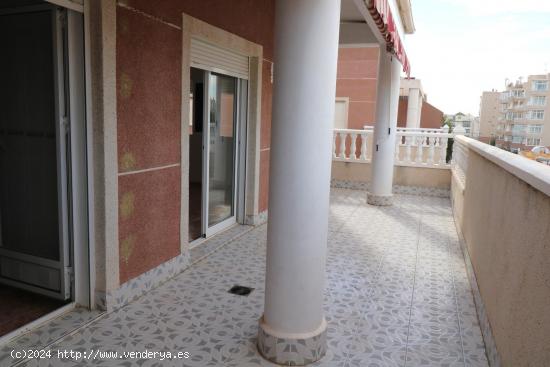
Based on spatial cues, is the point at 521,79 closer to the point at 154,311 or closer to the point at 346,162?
the point at 346,162

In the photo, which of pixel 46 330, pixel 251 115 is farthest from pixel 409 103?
pixel 46 330

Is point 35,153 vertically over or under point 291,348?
over

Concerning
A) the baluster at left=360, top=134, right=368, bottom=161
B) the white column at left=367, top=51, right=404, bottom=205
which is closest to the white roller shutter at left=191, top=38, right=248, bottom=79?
the white column at left=367, top=51, right=404, bottom=205

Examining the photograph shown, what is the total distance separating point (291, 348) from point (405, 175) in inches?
300

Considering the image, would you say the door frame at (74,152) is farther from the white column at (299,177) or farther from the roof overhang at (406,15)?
the roof overhang at (406,15)

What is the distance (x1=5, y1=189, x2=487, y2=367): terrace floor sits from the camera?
2854mm

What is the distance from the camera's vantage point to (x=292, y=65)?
2475 millimetres

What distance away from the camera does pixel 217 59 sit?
199 inches

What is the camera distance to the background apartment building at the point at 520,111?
4925 centimetres

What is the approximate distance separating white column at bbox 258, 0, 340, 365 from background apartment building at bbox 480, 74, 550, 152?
45947 millimetres

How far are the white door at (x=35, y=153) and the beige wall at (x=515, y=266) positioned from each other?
10.1 feet

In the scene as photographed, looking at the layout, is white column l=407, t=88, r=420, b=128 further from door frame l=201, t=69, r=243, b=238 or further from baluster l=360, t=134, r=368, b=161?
door frame l=201, t=69, r=243, b=238

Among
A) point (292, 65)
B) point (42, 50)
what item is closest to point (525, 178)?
point (292, 65)

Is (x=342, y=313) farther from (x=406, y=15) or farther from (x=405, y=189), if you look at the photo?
(x=406, y=15)
